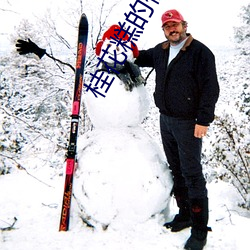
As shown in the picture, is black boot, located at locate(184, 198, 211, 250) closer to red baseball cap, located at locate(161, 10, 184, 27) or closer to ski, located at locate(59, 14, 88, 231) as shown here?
ski, located at locate(59, 14, 88, 231)

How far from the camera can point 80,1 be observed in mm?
8219

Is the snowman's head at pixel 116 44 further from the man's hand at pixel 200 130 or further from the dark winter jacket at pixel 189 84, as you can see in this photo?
the man's hand at pixel 200 130

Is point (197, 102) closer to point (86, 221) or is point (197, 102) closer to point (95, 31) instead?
point (86, 221)

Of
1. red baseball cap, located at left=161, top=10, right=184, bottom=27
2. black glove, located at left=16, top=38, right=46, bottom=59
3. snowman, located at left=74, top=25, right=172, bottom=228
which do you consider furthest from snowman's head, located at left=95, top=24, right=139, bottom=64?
black glove, located at left=16, top=38, right=46, bottom=59

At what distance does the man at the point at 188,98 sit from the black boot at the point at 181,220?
0.81 feet

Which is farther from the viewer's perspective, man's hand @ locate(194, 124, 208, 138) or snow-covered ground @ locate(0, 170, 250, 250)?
snow-covered ground @ locate(0, 170, 250, 250)

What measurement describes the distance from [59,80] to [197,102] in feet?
20.2

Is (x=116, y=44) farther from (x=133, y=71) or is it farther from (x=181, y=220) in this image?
(x=181, y=220)

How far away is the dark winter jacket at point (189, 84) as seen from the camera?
238cm

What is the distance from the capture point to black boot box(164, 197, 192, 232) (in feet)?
9.61

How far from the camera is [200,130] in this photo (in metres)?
2.41

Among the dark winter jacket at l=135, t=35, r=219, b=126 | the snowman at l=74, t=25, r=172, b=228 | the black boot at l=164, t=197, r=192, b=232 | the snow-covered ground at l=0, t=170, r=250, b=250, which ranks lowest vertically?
the snow-covered ground at l=0, t=170, r=250, b=250

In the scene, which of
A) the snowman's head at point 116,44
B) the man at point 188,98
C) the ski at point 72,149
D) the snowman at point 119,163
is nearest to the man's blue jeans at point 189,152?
the man at point 188,98

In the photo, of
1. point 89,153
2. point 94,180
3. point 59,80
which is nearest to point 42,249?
point 94,180
